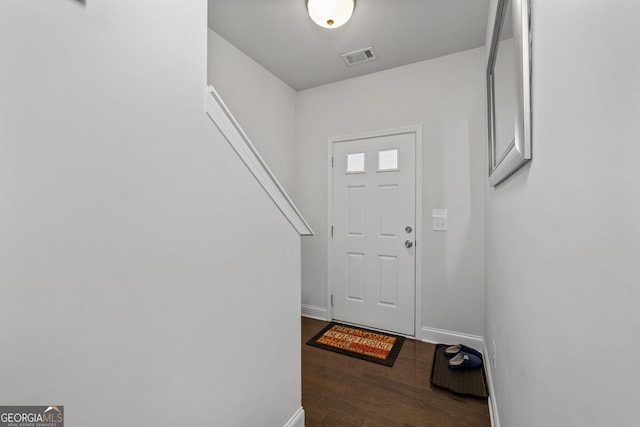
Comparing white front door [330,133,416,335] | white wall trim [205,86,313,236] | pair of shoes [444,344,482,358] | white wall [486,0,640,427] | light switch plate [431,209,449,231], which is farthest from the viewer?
white front door [330,133,416,335]

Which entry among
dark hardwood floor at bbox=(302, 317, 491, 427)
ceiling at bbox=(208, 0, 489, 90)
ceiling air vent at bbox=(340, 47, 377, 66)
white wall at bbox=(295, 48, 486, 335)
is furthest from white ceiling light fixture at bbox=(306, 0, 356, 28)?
dark hardwood floor at bbox=(302, 317, 491, 427)

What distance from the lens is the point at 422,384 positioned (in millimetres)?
2008

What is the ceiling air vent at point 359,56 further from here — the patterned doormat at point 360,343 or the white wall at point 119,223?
the patterned doormat at point 360,343

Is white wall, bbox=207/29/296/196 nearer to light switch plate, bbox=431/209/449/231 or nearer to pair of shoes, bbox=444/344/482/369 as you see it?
light switch plate, bbox=431/209/449/231

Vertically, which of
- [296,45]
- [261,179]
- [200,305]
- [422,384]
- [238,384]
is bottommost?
[422,384]

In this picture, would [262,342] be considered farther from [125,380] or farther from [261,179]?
[261,179]

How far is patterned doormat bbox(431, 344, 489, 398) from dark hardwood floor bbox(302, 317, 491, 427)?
0.04 metres

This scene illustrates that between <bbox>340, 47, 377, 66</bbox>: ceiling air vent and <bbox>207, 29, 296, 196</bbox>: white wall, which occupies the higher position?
<bbox>340, 47, 377, 66</bbox>: ceiling air vent

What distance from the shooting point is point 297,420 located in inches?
59.4

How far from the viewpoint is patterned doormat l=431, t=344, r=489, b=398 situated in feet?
6.27

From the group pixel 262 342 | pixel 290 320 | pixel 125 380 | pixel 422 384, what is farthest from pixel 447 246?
pixel 125 380

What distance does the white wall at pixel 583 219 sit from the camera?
38 cm

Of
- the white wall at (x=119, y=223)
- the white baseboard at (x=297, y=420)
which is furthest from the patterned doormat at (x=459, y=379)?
the white wall at (x=119, y=223)

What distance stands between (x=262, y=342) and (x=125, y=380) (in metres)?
0.61
